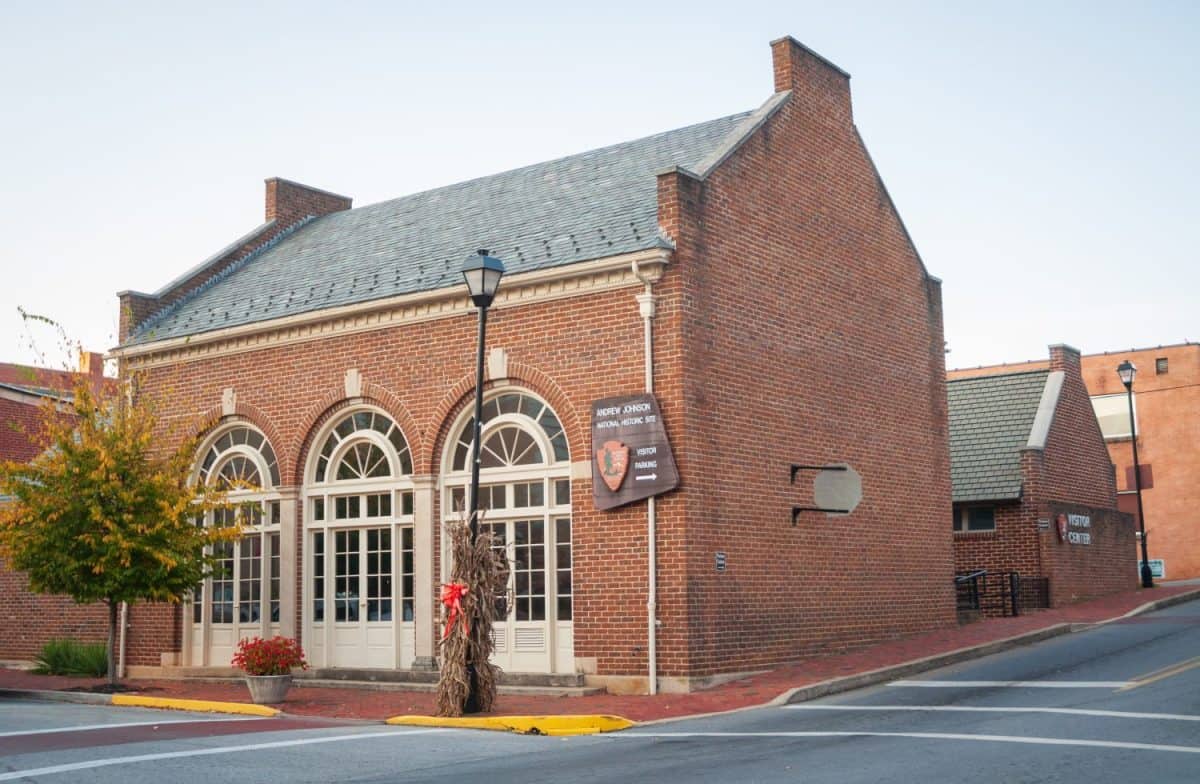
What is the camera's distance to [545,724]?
1415cm

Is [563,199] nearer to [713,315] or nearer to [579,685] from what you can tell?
[713,315]

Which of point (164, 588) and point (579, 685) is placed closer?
point (579, 685)

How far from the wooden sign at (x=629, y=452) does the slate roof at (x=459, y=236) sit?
227 centimetres

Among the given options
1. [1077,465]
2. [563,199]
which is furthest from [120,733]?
[1077,465]

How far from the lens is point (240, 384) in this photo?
23.1 metres

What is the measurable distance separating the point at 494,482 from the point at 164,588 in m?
5.93

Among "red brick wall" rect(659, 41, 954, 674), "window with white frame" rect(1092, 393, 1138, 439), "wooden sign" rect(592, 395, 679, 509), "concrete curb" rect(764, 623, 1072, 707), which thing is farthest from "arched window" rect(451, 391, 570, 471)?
"window with white frame" rect(1092, 393, 1138, 439)

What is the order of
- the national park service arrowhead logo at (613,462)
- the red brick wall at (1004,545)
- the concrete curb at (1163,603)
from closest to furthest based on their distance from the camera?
1. the national park service arrowhead logo at (613,462)
2. the concrete curb at (1163,603)
3. the red brick wall at (1004,545)

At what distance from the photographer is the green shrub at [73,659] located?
23484mm

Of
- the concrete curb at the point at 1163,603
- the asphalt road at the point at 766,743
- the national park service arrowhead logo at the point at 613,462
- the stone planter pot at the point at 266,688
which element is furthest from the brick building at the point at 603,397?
the concrete curb at the point at 1163,603

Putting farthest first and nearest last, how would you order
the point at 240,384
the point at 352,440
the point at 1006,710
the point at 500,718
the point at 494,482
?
the point at 240,384
the point at 352,440
the point at 494,482
the point at 500,718
the point at 1006,710

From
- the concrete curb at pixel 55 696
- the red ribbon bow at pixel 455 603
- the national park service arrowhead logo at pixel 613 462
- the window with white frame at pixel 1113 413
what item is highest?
the window with white frame at pixel 1113 413

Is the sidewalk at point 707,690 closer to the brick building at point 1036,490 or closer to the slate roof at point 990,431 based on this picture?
the brick building at point 1036,490

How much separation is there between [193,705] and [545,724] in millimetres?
6478
